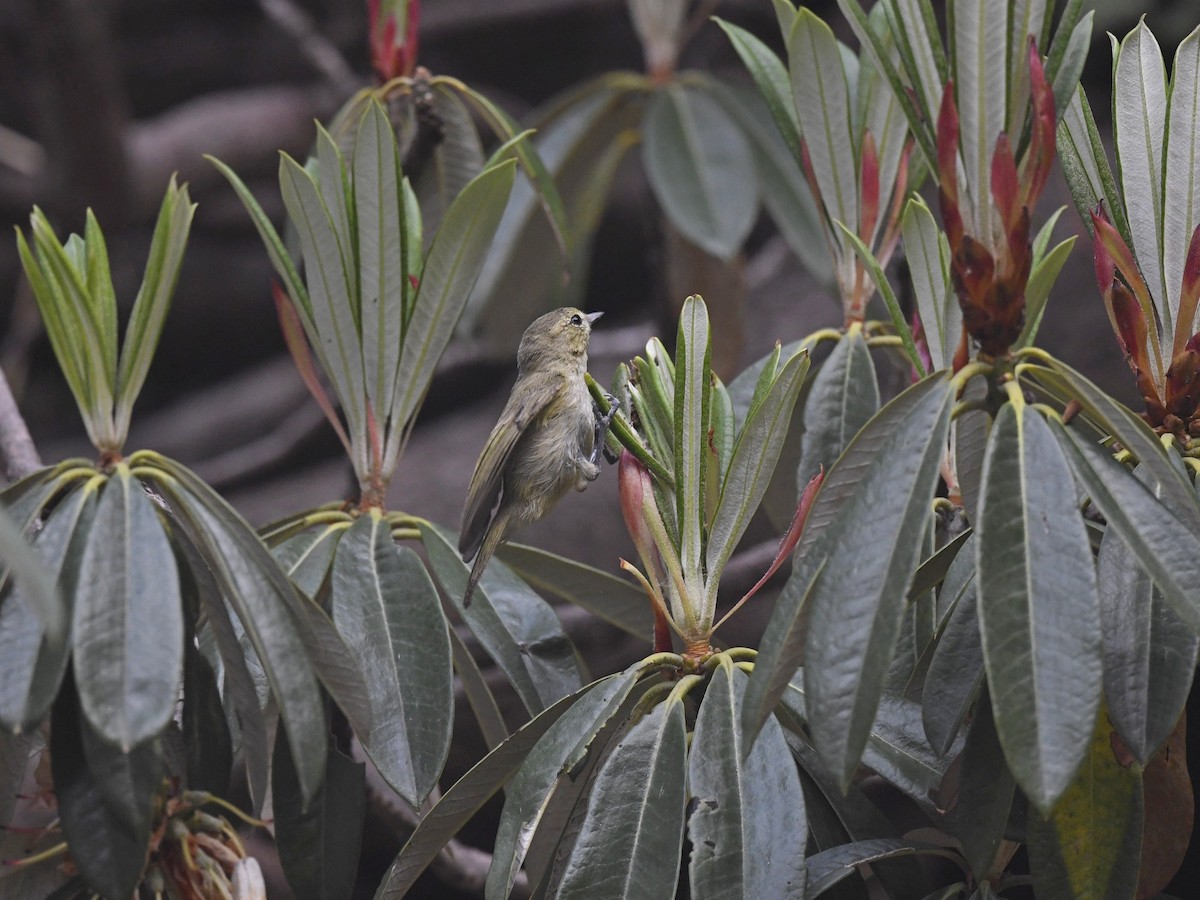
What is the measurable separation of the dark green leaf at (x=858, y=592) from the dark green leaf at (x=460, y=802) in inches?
10.7

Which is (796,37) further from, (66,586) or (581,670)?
(66,586)

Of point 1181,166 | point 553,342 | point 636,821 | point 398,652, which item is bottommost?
point 636,821

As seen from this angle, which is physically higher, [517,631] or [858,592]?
[858,592]

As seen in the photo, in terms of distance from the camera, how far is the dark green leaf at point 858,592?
940mm

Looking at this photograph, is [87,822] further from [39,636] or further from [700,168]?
[700,168]

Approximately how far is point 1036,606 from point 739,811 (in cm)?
33

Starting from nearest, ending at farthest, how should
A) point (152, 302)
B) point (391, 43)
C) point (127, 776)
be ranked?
point (127, 776) < point (152, 302) < point (391, 43)

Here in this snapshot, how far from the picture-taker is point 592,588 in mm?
1611

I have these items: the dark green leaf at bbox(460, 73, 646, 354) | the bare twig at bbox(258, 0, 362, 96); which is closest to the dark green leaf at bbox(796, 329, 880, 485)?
the dark green leaf at bbox(460, 73, 646, 354)

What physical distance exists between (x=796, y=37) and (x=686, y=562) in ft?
2.50

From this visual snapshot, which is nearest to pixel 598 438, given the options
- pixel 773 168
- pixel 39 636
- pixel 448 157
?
pixel 448 157

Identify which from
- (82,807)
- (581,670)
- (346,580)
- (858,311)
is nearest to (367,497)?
(346,580)

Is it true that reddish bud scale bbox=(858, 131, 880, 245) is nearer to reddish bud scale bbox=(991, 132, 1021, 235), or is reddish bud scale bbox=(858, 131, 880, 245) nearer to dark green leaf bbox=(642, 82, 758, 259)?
dark green leaf bbox=(642, 82, 758, 259)

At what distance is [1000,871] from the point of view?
4.19 ft
